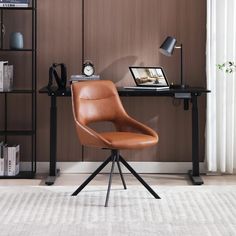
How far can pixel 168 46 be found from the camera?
5527 millimetres

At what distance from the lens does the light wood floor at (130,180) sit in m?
5.49

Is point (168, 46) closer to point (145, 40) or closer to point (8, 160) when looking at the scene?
point (145, 40)

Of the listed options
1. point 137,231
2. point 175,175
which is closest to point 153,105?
point 175,175

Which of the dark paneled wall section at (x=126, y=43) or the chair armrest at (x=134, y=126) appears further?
the dark paneled wall section at (x=126, y=43)

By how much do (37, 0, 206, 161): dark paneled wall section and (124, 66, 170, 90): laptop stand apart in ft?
1.05

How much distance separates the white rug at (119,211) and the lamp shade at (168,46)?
1.18m

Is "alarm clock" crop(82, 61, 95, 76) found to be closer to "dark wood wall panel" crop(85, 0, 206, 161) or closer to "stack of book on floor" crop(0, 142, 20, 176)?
"dark wood wall panel" crop(85, 0, 206, 161)

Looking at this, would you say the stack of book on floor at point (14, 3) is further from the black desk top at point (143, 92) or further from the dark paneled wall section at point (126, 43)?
the black desk top at point (143, 92)

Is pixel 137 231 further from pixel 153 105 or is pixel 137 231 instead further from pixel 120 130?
pixel 153 105

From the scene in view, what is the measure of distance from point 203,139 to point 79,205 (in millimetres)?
1696

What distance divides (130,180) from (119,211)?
1.10 metres

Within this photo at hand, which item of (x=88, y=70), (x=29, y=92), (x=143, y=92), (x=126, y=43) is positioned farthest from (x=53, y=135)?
(x=126, y=43)

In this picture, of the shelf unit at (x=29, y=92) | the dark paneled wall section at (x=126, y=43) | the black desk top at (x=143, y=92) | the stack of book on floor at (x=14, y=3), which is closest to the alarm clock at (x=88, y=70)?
the dark paneled wall section at (x=126, y=43)

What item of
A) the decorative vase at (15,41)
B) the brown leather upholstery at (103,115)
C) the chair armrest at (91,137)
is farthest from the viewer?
the decorative vase at (15,41)
